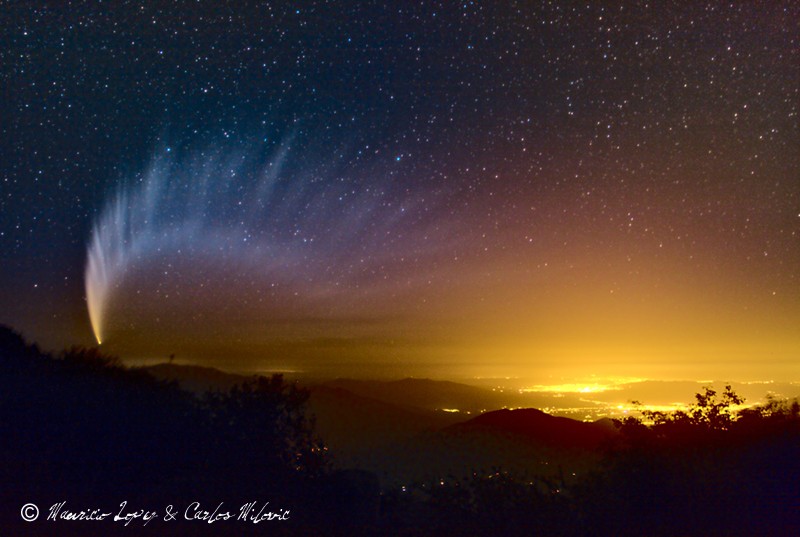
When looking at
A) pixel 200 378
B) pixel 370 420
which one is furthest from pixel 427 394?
pixel 200 378

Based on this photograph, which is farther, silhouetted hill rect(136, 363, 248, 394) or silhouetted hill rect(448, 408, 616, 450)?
silhouetted hill rect(448, 408, 616, 450)

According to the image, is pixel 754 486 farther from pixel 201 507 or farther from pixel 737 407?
pixel 201 507

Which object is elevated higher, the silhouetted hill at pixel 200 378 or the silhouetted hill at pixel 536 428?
the silhouetted hill at pixel 200 378

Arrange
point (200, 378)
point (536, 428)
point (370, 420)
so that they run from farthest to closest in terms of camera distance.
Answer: point (536, 428) < point (370, 420) < point (200, 378)

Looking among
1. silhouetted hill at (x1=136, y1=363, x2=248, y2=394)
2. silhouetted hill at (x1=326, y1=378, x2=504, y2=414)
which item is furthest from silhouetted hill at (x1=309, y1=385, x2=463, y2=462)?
silhouetted hill at (x1=136, y1=363, x2=248, y2=394)

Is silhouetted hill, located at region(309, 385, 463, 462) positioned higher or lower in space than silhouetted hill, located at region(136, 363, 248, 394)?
lower

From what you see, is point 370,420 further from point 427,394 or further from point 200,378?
point 200,378

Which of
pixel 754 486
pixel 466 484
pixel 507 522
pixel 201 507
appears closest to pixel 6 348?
pixel 201 507

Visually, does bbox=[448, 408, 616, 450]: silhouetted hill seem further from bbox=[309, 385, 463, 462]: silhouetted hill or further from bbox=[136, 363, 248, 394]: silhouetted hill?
bbox=[136, 363, 248, 394]: silhouetted hill

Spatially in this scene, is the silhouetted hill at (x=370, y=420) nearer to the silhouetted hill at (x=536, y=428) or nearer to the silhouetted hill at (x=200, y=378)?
the silhouetted hill at (x=536, y=428)

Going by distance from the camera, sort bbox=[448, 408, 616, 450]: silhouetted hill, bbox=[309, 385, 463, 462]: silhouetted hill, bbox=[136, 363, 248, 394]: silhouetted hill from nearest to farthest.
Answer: bbox=[136, 363, 248, 394]: silhouetted hill
bbox=[448, 408, 616, 450]: silhouetted hill
bbox=[309, 385, 463, 462]: silhouetted hill

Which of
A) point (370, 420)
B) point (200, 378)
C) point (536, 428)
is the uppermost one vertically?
point (200, 378)

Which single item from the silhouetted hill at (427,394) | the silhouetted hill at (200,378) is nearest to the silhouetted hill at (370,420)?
the silhouetted hill at (427,394)

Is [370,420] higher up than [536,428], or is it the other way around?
[370,420]
